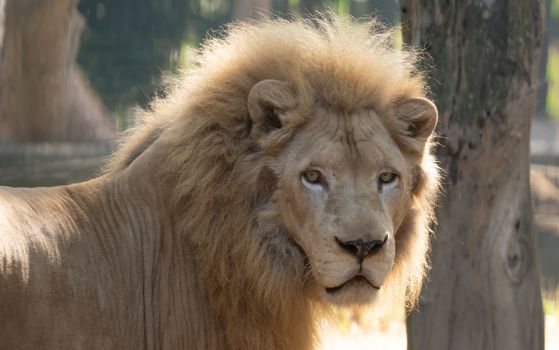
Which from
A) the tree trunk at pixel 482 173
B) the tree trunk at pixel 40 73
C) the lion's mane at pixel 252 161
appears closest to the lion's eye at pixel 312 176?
the lion's mane at pixel 252 161

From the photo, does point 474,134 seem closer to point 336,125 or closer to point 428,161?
point 428,161

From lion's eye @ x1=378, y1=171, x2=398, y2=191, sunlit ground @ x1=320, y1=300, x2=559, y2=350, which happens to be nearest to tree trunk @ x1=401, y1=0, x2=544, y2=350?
lion's eye @ x1=378, y1=171, x2=398, y2=191

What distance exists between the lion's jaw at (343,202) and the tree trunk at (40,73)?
7.84 m

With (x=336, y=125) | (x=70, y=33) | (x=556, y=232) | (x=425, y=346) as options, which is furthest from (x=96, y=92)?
(x=336, y=125)

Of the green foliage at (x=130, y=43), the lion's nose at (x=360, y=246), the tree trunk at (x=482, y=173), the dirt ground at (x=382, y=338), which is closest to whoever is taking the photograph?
the lion's nose at (x=360, y=246)

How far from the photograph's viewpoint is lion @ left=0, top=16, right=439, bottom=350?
13.1ft

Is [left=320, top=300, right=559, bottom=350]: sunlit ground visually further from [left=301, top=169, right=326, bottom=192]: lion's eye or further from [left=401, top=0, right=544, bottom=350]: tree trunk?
[left=301, top=169, right=326, bottom=192]: lion's eye

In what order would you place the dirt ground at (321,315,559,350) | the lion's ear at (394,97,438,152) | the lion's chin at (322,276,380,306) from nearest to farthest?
1. the lion's chin at (322,276,380,306)
2. the lion's ear at (394,97,438,152)
3. the dirt ground at (321,315,559,350)

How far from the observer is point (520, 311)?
5.55 metres

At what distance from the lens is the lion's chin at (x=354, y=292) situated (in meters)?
4.06

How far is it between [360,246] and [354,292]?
0.25m

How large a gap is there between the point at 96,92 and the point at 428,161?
10.5 metres

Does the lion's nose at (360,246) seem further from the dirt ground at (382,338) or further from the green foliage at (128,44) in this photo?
the green foliage at (128,44)

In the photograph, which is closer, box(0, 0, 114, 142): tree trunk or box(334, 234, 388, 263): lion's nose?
box(334, 234, 388, 263): lion's nose
